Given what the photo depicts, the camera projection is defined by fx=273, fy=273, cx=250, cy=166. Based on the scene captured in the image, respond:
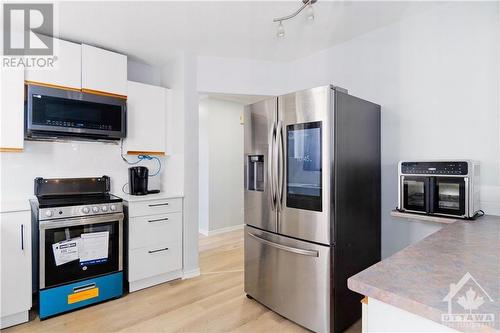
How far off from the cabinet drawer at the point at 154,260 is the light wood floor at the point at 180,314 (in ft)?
0.53

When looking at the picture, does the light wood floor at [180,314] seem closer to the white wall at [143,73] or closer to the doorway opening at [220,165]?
the doorway opening at [220,165]

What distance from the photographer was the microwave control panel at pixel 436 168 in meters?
1.70

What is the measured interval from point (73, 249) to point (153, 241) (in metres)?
0.68

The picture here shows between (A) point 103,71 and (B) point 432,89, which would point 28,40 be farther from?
(B) point 432,89

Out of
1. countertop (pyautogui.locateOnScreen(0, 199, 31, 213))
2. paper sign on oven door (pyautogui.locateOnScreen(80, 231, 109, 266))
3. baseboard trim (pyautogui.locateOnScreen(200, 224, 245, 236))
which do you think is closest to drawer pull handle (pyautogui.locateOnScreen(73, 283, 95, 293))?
paper sign on oven door (pyautogui.locateOnScreen(80, 231, 109, 266))

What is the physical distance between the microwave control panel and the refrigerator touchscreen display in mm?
633

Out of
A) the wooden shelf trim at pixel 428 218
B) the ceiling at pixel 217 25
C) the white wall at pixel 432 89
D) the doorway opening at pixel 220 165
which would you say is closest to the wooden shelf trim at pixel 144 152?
the ceiling at pixel 217 25

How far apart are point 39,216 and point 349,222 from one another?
7.71 ft

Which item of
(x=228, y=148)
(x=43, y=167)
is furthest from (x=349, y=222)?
(x=228, y=148)

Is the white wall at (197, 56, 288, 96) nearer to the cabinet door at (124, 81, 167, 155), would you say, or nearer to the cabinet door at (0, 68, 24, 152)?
the cabinet door at (124, 81, 167, 155)

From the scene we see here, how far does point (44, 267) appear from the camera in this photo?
214 centimetres

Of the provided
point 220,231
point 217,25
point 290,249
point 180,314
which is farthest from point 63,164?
point 220,231

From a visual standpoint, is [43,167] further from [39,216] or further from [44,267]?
[44,267]

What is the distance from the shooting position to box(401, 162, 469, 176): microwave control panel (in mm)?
1698
